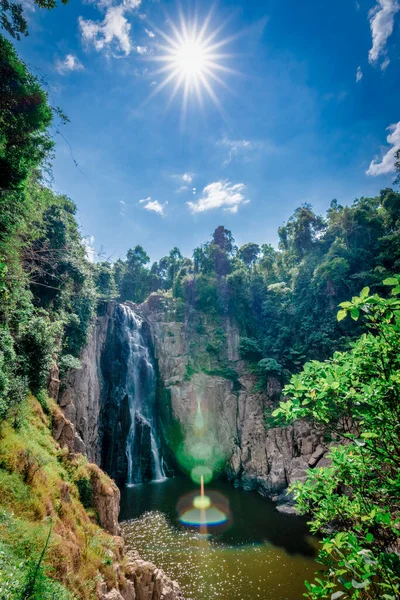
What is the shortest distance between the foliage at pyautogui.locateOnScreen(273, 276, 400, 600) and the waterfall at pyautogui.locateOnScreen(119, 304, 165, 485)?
81.6ft

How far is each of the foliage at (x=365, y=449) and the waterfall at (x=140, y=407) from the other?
24879 millimetres

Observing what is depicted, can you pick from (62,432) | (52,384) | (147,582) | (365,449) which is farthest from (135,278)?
(365,449)

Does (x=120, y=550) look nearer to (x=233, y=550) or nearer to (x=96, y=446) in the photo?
(x=233, y=550)

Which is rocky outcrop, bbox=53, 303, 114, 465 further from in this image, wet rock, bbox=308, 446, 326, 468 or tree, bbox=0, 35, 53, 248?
wet rock, bbox=308, 446, 326, 468

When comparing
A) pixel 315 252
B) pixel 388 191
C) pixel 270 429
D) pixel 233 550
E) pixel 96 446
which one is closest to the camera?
pixel 233 550

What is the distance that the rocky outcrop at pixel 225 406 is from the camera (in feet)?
67.8

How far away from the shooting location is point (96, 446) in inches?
845

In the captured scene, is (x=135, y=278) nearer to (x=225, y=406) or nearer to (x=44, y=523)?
(x=225, y=406)

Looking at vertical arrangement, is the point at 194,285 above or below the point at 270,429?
above

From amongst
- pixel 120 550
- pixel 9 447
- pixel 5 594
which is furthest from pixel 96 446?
pixel 5 594

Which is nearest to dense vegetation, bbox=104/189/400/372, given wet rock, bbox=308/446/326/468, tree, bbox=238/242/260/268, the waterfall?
tree, bbox=238/242/260/268

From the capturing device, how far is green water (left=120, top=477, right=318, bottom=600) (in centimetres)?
1029

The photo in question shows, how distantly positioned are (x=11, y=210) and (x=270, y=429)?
79.3 ft

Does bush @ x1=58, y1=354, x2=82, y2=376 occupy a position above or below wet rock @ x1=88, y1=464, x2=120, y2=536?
above
